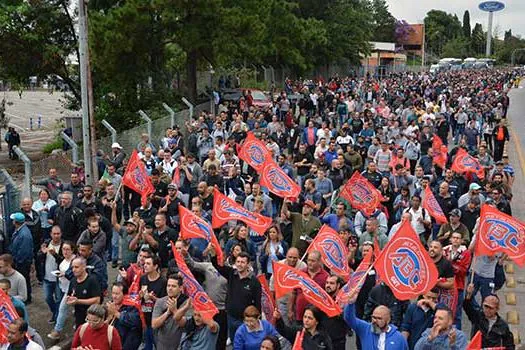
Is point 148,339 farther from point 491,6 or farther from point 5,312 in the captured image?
point 491,6

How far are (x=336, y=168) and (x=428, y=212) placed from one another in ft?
11.2

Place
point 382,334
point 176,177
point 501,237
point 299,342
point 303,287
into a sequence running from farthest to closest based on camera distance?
point 176,177, point 501,237, point 303,287, point 382,334, point 299,342

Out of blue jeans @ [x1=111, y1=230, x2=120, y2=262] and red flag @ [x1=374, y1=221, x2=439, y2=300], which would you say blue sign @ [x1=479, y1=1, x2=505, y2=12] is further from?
red flag @ [x1=374, y1=221, x2=439, y2=300]

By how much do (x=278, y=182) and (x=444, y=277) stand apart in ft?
16.6

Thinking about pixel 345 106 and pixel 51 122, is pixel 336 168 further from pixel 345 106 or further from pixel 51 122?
pixel 51 122

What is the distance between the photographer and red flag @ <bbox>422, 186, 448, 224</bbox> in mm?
11250

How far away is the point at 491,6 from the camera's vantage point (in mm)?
153125

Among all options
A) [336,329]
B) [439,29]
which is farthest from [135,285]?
[439,29]

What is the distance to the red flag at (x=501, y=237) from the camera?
29.6ft

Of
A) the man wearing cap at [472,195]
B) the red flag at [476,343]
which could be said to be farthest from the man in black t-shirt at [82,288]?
the man wearing cap at [472,195]

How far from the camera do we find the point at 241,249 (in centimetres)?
852

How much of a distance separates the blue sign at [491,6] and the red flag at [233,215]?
154 meters

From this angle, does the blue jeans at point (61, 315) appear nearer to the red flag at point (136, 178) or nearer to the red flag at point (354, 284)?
the red flag at point (136, 178)

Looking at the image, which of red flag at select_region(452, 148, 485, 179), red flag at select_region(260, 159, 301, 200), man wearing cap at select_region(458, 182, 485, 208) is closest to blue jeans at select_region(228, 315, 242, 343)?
red flag at select_region(260, 159, 301, 200)
